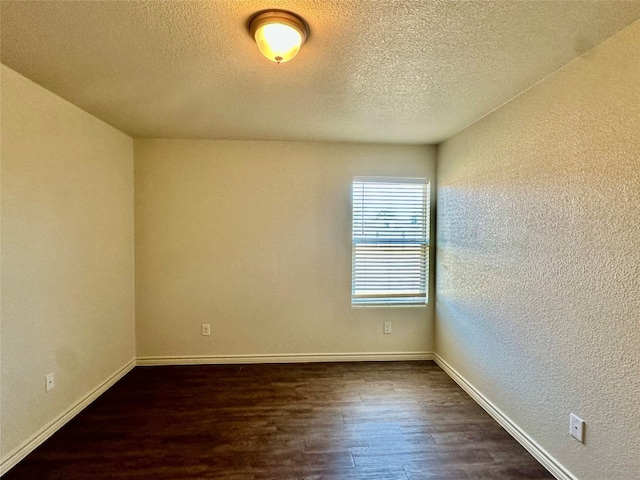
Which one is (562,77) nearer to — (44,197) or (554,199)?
(554,199)

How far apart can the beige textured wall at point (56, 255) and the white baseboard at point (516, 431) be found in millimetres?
3172

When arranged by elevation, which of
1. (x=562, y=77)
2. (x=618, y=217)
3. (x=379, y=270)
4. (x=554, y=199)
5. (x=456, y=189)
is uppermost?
(x=562, y=77)

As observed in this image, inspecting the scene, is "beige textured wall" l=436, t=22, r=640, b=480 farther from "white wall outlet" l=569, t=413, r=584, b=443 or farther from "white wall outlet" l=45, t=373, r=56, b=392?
"white wall outlet" l=45, t=373, r=56, b=392

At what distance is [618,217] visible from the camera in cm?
149

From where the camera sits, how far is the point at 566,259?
1760 mm

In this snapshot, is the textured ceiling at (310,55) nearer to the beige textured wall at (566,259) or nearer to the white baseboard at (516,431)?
the beige textured wall at (566,259)

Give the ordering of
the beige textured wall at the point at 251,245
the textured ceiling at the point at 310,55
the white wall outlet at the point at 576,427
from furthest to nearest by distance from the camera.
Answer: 1. the beige textured wall at the point at 251,245
2. the white wall outlet at the point at 576,427
3. the textured ceiling at the point at 310,55

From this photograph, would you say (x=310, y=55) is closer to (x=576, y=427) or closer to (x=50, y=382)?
(x=576, y=427)

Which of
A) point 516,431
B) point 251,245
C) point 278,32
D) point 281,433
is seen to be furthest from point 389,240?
point 278,32

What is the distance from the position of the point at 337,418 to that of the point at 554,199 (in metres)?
2.08

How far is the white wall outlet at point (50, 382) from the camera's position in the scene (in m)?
2.13

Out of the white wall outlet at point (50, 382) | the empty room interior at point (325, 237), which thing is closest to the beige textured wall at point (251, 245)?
the empty room interior at point (325, 237)

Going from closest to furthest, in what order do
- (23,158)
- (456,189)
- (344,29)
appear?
(344,29) < (23,158) < (456,189)

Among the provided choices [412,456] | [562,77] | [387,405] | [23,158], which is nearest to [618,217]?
[562,77]
